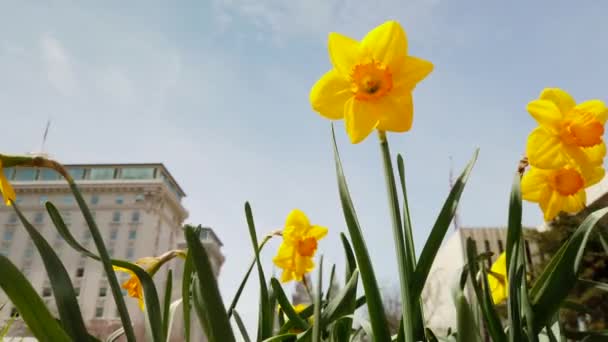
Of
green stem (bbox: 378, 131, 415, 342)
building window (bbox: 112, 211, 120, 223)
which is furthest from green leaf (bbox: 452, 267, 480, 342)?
building window (bbox: 112, 211, 120, 223)

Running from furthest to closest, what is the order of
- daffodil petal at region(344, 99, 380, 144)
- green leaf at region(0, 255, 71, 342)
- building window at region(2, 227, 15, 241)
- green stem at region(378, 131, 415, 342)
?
building window at region(2, 227, 15, 241), daffodil petal at region(344, 99, 380, 144), green stem at region(378, 131, 415, 342), green leaf at region(0, 255, 71, 342)

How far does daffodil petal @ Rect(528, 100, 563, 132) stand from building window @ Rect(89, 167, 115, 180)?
3956cm

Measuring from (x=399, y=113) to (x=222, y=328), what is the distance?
0.38 m

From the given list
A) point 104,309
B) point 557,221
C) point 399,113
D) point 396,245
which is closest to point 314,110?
point 399,113

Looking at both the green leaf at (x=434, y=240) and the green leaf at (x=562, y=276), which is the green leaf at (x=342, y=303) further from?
the green leaf at (x=562, y=276)

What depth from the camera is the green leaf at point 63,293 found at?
47 centimetres

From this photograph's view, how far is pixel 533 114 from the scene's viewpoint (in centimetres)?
72

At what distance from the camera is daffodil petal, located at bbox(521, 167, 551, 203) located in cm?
74

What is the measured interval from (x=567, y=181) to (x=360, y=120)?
347 millimetres

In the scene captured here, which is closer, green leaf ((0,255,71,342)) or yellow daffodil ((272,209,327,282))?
green leaf ((0,255,71,342))

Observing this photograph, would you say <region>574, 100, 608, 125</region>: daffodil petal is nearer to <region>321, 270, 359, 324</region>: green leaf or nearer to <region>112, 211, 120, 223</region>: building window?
<region>321, 270, 359, 324</region>: green leaf

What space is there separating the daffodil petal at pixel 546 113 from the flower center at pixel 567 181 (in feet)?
0.23

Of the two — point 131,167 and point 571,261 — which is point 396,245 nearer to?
point 571,261

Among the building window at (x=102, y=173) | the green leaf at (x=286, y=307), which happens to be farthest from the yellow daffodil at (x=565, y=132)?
the building window at (x=102, y=173)
